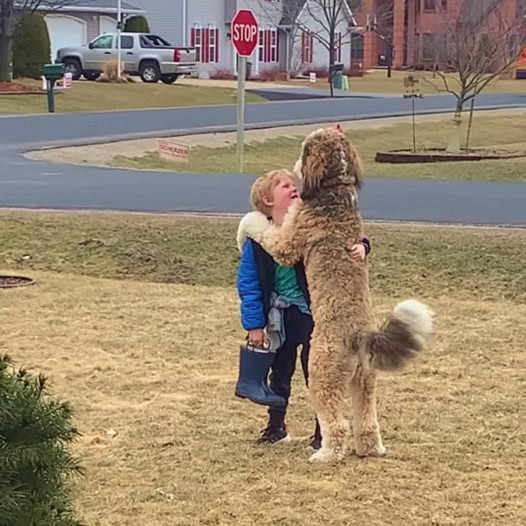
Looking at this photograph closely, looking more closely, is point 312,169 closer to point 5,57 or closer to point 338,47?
point 5,57

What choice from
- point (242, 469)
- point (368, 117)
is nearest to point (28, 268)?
point (242, 469)

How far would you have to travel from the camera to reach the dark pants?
5.34 meters

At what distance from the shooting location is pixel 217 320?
8438 mm

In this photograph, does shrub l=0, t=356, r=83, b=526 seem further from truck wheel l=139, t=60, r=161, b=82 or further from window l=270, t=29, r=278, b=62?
window l=270, t=29, r=278, b=62

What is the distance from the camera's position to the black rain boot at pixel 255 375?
5.23m

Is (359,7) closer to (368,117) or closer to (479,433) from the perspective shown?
(368,117)

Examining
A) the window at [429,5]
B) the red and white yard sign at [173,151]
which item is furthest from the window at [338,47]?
the red and white yard sign at [173,151]

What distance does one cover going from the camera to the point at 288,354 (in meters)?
5.46

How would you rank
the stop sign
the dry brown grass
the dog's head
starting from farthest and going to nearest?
the stop sign
the dog's head
the dry brown grass

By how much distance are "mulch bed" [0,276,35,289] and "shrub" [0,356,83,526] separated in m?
6.42

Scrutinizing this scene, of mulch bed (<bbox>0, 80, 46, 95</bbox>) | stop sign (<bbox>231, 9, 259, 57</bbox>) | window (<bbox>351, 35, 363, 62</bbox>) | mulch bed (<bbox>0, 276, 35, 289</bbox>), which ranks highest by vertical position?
window (<bbox>351, 35, 363, 62</bbox>)

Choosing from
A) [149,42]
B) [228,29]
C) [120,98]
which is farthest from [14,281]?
[228,29]

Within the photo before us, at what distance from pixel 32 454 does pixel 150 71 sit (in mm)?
46130

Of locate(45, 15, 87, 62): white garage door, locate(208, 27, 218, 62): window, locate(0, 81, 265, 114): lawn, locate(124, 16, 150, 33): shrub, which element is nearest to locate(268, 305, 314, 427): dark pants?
locate(0, 81, 265, 114): lawn
